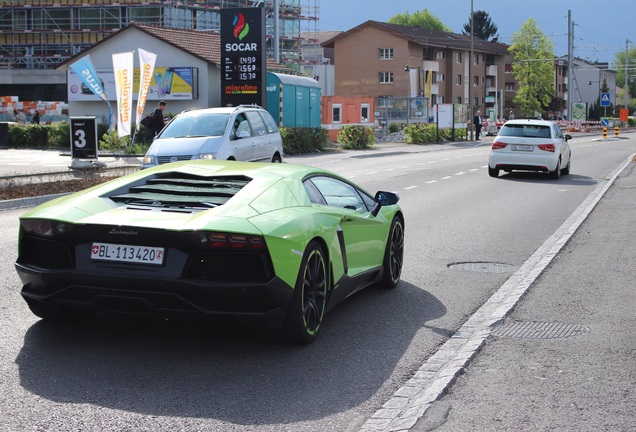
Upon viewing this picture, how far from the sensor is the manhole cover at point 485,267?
9.96 meters

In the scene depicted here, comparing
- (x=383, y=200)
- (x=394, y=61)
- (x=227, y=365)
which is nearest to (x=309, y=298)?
(x=227, y=365)

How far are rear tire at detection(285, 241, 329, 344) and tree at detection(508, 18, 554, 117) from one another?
336ft

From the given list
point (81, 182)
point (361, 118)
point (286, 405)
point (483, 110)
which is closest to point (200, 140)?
point (81, 182)

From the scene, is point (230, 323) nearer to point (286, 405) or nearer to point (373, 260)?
point (286, 405)

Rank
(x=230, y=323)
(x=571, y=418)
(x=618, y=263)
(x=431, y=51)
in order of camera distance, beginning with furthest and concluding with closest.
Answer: (x=431, y=51) → (x=618, y=263) → (x=230, y=323) → (x=571, y=418)

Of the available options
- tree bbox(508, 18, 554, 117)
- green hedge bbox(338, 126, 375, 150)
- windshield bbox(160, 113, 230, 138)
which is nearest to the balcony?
tree bbox(508, 18, 554, 117)

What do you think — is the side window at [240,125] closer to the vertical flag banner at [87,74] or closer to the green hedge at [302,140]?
the vertical flag banner at [87,74]

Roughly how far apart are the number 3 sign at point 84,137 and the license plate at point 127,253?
1815cm

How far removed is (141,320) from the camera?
698cm

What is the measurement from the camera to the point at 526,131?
23.9 meters

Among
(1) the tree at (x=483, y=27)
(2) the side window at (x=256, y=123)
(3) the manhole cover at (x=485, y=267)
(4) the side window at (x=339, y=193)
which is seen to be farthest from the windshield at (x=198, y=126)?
(1) the tree at (x=483, y=27)

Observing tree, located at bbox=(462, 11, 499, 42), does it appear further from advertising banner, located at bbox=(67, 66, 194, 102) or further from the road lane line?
the road lane line

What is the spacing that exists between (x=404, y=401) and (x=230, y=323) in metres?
1.33

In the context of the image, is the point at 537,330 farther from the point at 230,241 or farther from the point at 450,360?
the point at 230,241
